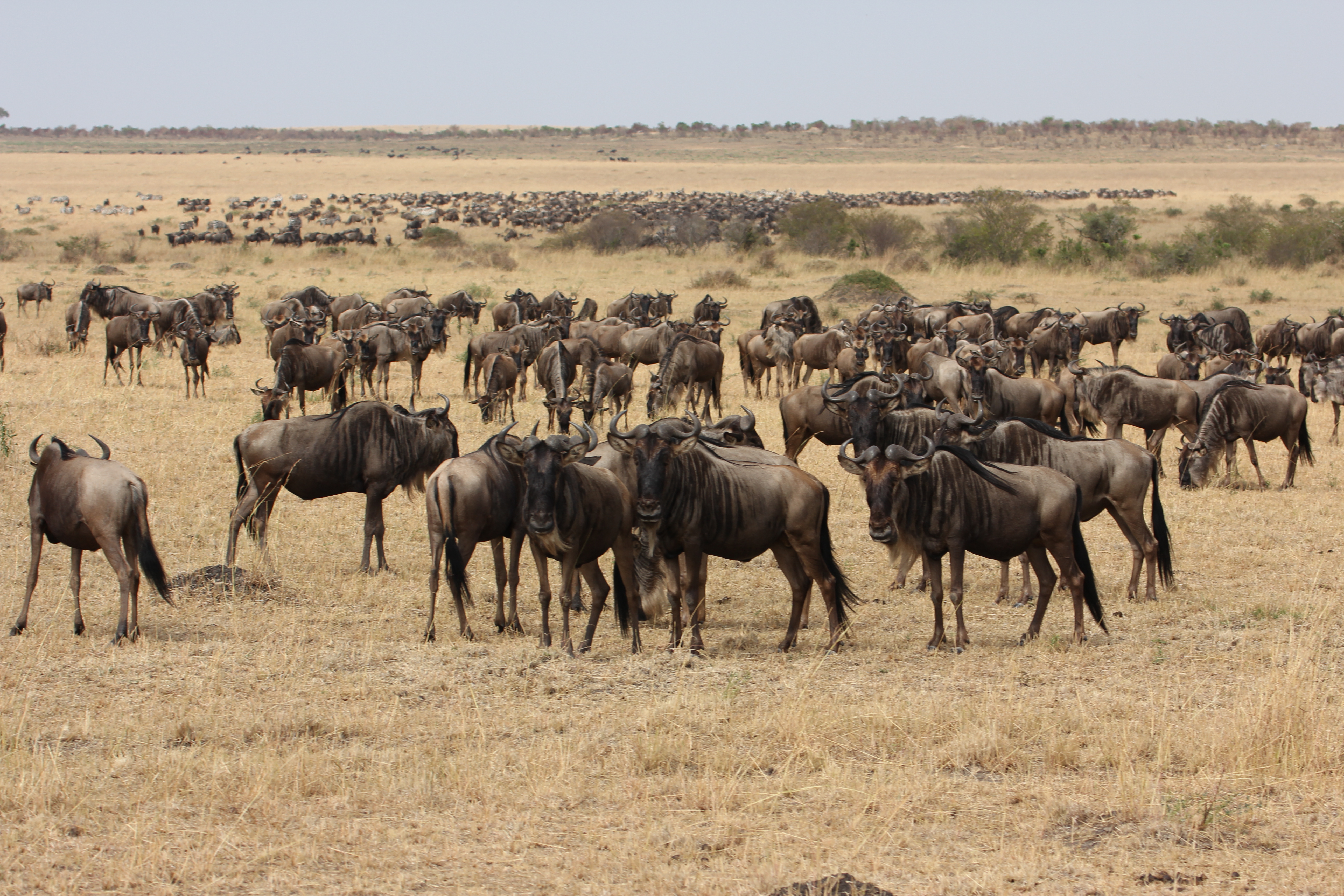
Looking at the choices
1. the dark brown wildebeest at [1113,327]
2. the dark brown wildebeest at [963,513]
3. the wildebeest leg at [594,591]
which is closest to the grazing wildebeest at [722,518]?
the wildebeest leg at [594,591]

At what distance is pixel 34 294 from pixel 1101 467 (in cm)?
2679

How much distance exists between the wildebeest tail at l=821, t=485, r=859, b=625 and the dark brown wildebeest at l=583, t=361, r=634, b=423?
8.73 meters

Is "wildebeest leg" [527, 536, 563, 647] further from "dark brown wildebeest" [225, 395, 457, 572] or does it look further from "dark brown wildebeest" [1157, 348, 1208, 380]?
"dark brown wildebeest" [1157, 348, 1208, 380]

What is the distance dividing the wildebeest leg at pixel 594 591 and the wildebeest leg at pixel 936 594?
209 centimetres

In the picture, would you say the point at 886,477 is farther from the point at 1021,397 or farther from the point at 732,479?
the point at 1021,397

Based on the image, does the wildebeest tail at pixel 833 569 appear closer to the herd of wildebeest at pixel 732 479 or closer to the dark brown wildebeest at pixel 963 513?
the herd of wildebeest at pixel 732 479

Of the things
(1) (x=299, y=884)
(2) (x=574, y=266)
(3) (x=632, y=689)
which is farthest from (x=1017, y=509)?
(2) (x=574, y=266)

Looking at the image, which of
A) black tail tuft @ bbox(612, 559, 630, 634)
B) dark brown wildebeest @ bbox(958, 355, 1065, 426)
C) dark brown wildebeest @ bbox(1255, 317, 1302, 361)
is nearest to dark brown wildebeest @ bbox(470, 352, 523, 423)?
dark brown wildebeest @ bbox(958, 355, 1065, 426)

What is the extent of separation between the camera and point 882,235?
4416 cm

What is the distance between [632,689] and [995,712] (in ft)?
6.52

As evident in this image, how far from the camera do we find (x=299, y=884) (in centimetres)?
479

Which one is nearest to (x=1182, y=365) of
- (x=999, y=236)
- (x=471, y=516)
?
(x=471, y=516)

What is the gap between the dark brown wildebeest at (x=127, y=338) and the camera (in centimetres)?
2023

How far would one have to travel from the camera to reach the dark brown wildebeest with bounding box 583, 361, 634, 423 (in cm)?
1752
